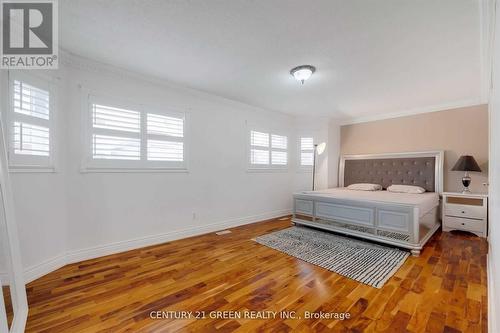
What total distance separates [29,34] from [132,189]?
180cm

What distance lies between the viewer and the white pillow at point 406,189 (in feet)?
12.5

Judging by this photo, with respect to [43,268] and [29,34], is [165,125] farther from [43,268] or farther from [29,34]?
[43,268]

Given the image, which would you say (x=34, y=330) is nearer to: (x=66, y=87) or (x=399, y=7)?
(x=66, y=87)

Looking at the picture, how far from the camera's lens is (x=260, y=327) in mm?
1497

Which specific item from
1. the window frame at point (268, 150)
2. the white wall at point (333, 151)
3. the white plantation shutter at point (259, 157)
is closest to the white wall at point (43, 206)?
the window frame at point (268, 150)

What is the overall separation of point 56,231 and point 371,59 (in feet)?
12.7

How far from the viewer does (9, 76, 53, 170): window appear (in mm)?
1979

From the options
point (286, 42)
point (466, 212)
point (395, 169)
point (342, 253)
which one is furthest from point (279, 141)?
point (466, 212)

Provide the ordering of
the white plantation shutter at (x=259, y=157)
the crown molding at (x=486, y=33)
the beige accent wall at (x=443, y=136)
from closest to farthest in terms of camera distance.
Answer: the crown molding at (x=486, y=33) → the beige accent wall at (x=443, y=136) → the white plantation shutter at (x=259, y=157)

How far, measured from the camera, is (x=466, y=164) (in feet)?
11.4

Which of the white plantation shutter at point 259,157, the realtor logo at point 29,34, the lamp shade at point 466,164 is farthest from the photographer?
the white plantation shutter at point 259,157

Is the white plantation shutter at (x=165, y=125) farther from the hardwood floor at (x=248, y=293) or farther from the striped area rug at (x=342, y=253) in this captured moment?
the striped area rug at (x=342, y=253)

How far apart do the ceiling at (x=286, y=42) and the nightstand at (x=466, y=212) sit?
164 cm

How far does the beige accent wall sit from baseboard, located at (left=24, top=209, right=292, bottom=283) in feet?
10.8
